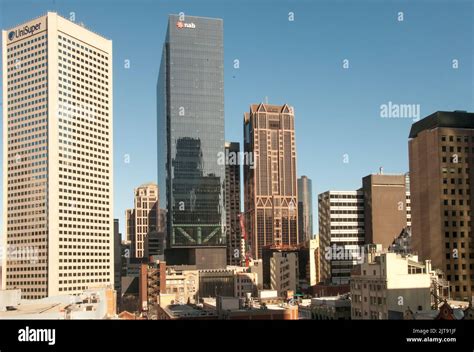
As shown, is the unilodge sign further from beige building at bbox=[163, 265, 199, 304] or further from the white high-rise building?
beige building at bbox=[163, 265, 199, 304]

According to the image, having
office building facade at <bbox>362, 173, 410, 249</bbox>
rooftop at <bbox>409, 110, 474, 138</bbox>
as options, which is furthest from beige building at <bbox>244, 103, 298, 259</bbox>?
rooftop at <bbox>409, 110, 474, 138</bbox>

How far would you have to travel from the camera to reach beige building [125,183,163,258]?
102 metres

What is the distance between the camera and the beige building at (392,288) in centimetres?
2208

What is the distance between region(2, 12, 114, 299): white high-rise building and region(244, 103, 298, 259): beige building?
46.2 metres

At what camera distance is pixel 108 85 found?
157ft

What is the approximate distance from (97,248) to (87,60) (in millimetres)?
18981

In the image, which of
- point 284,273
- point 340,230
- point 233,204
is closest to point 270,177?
point 233,204

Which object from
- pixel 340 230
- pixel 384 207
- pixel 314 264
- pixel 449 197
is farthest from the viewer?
pixel 314 264

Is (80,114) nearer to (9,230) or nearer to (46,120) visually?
(46,120)

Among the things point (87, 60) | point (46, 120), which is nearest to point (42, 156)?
point (46, 120)

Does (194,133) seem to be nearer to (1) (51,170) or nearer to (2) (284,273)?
(1) (51,170)

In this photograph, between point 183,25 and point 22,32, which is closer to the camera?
point 22,32

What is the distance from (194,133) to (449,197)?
4459 cm

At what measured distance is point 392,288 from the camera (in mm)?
22328
